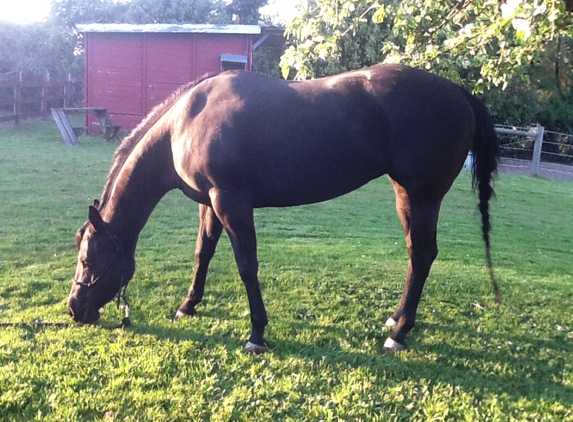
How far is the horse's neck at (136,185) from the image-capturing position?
3896 mm

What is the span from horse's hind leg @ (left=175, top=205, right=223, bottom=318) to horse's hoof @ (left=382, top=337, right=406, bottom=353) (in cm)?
160

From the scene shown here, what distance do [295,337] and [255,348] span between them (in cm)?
40

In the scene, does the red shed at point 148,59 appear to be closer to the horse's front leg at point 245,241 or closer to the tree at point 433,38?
the tree at point 433,38

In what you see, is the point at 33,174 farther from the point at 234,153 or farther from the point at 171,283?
the point at 234,153

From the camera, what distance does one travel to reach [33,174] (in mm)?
10516

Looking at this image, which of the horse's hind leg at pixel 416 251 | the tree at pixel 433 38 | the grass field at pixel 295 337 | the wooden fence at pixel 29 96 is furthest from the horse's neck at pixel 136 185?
the wooden fence at pixel 29 96

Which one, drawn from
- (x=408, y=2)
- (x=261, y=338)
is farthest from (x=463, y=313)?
(x=408, y=2)

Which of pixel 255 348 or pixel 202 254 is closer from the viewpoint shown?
pixel 255 348

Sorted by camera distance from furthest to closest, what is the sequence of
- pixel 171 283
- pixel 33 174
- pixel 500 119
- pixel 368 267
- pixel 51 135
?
pixel 500 119 → pixel 51 135 → pixel 33 174 → pixel 368 267 → pixel 171 283

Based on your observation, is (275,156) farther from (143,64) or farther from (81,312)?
(143,64)

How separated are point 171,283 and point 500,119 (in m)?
19.1

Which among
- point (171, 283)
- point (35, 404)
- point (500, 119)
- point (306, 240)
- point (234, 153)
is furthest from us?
point (500, 119)

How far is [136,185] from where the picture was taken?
3.92 meters

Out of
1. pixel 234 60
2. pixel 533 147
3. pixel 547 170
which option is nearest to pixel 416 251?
pixel 234 60
